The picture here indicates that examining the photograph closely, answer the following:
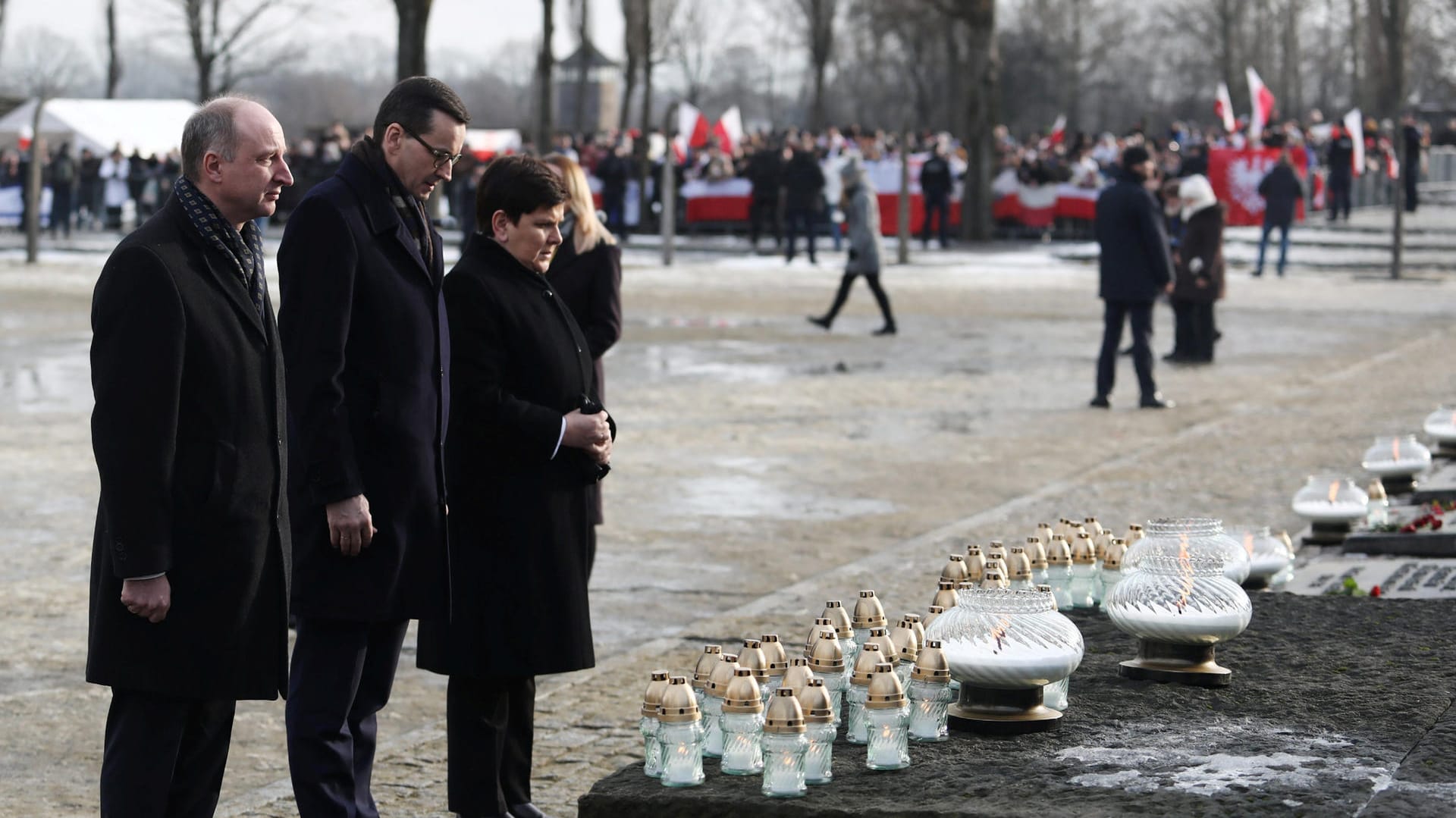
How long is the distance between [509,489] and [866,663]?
0.99 meters

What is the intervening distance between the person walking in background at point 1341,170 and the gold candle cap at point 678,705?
127 feet

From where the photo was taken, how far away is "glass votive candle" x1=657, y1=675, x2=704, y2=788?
180 inches

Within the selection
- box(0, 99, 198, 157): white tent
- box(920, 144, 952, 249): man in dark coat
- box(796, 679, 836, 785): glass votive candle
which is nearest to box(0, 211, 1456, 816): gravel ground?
box(796, 679, 836, 785): glass votive candle

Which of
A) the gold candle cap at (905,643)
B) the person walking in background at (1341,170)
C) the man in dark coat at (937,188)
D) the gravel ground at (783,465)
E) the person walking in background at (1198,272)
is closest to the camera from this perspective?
the gold candle cap at (905,643)

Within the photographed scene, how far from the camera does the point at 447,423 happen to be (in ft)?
16.6

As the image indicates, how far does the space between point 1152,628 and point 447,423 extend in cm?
190

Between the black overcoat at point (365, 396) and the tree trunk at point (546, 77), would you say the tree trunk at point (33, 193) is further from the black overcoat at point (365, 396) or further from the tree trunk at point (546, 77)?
the black overcoat at point (365, 396)

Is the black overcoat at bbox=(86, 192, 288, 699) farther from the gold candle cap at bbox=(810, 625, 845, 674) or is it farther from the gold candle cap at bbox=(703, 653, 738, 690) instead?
the gold candle cap at bbox=(810, 625, 845, 674)

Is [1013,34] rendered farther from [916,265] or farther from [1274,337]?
[1274,337]

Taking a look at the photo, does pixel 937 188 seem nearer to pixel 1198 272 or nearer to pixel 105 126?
pixel 1198 272

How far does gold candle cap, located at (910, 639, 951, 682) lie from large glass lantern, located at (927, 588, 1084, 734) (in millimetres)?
71

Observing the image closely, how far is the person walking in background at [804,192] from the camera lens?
111 ft

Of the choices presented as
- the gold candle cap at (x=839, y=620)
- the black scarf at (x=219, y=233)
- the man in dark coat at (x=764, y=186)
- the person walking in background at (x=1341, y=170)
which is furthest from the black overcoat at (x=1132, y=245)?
the person walking in background at (x=1341, y=170)

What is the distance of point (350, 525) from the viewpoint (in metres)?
4.76
